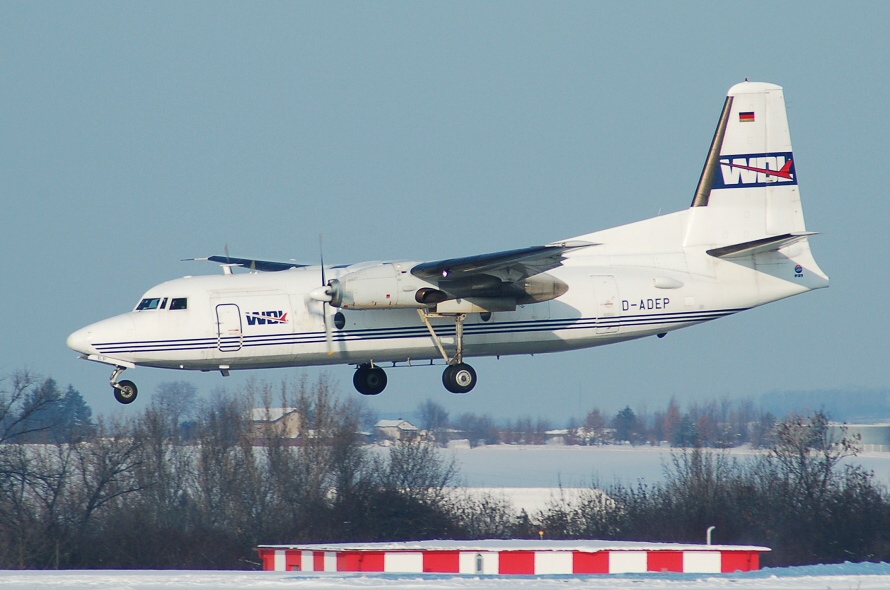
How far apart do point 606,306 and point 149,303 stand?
8186 mm

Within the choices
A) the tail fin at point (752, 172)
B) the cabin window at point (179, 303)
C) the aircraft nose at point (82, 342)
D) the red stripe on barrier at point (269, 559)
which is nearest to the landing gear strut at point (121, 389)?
the aircraft nose at point (82, 342)

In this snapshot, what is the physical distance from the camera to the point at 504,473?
39906mm

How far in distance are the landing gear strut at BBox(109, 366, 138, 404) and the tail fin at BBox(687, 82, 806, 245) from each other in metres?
11.4

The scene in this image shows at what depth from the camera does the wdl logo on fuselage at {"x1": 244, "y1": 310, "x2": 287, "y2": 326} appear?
2048 cm

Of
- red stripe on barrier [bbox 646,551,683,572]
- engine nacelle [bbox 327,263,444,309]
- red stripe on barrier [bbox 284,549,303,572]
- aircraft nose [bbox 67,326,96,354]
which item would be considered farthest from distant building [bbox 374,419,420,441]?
aircraft nose [bbox 67,326,96,354]

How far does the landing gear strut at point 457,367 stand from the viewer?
21172 millimetres

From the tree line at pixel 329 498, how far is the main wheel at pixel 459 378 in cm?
1355

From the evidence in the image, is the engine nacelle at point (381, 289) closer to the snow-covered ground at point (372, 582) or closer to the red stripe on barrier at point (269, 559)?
the snow-covered ground at point (372, 582)

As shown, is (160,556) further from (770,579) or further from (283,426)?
(770,579)

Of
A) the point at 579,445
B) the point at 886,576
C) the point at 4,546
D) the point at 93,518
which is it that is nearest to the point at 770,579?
the point at 886,576

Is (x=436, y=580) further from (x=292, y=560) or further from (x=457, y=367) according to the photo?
(x=292, y=560)

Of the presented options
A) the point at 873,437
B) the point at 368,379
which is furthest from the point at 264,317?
the point at 873,437

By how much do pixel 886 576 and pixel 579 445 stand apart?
30.6 metres

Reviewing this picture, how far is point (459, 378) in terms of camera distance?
2148 cm
